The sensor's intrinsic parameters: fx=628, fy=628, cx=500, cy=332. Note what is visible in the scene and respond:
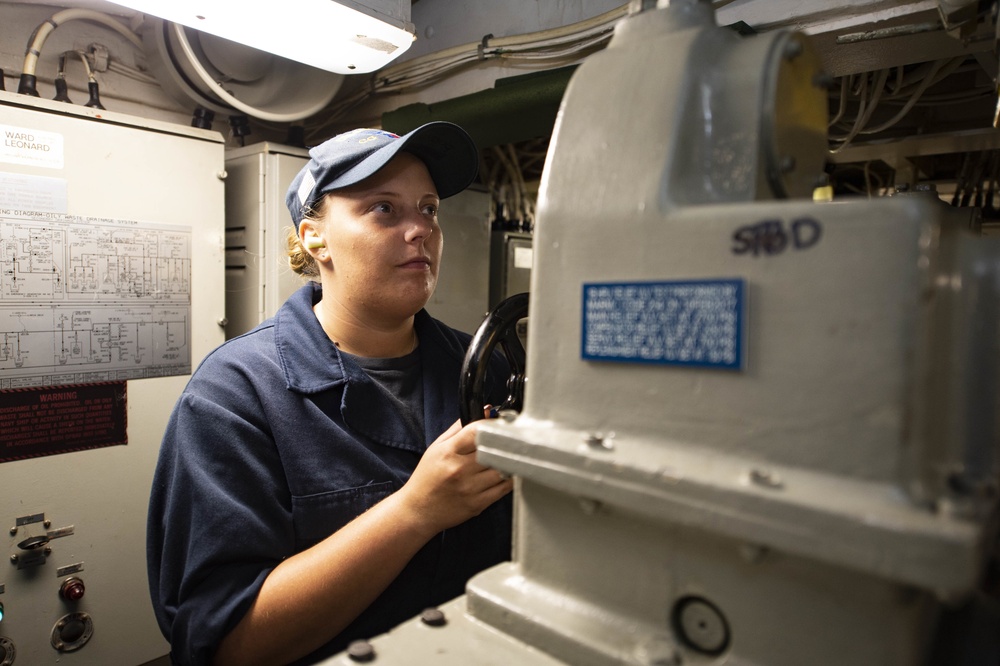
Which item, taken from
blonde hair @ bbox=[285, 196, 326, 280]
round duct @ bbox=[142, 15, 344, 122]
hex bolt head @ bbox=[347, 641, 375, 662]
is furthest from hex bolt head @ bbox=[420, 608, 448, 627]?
round duct @ bbox=[142, 15, 344, 122]

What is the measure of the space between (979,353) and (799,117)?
0.24 meters

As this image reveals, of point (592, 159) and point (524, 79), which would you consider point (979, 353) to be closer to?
point (592, 159)

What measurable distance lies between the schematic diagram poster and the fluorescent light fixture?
0.71m

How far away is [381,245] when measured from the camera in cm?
121

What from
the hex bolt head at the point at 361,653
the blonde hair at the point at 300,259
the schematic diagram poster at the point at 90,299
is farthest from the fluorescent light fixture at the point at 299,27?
the hex bolt head at the point at 361,653

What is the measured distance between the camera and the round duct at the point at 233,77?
7.41 feet

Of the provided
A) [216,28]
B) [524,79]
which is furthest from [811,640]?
[216,28]

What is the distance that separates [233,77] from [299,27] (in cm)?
80

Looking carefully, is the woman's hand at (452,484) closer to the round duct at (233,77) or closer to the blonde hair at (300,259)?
the blonde hair at (300,259)

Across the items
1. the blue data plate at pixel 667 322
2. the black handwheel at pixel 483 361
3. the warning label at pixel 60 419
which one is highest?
the blue data plate at pixel 667 322

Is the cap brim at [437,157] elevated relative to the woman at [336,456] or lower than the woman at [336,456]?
elevated

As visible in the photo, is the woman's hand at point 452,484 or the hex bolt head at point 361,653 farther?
the woman's hand at point 452,484

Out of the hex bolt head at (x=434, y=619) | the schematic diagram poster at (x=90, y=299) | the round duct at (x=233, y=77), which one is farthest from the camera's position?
the round duct at (x=233, y=77)

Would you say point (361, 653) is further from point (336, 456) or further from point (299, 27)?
point (299, 27)
